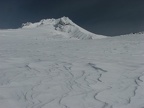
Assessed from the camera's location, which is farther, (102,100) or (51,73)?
(51,73)

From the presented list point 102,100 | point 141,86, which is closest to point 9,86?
point 102,100

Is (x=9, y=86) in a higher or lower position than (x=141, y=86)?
lower

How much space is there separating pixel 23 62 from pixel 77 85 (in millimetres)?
3183

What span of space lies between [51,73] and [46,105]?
2219 millimetres

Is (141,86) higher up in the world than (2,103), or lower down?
higher up

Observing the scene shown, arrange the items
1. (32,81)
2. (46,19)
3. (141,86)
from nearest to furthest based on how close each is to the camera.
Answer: (141,86), (32,81), (46,19)

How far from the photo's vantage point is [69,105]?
15.9ft

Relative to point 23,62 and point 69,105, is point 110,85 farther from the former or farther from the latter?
point 23,62

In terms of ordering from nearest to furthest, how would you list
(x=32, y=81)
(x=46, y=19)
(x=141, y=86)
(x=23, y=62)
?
(x=141, y=86) → (x=32, y=81) → (x=23, y=62) → (x=46, y=19)

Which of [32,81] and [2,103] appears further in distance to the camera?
[32,81]

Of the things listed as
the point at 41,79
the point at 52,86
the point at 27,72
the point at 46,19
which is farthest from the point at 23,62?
the point at 46,19

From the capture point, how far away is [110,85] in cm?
599

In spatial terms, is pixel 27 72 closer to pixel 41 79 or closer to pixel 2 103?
pixel 41 79

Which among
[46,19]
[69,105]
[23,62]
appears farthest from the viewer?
[46,19]
